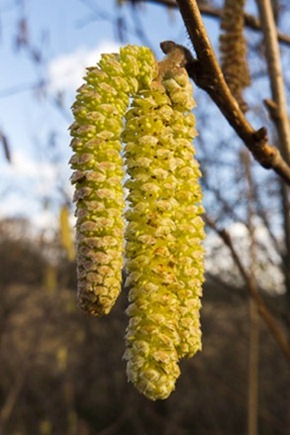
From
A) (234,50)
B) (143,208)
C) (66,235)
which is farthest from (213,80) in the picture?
(66,235)

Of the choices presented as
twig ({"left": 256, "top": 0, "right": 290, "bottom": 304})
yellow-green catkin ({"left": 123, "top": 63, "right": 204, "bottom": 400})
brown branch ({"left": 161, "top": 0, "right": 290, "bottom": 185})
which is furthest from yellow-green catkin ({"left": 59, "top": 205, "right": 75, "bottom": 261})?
yellow-green catkin ({"left": 123, "top": 63, "right": 204, "bottom": 400})

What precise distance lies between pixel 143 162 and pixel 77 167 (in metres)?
0.07

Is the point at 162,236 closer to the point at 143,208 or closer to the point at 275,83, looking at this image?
the point at 143,208

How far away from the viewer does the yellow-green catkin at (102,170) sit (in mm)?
633

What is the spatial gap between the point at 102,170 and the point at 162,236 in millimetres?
94

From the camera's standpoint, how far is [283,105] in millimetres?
1238

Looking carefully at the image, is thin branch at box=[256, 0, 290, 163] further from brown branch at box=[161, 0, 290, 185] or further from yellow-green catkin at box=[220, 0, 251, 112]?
brown branch at box=[161, 0, 290, 185]

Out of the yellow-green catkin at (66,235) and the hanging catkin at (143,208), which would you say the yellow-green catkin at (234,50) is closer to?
the hanging catkin at (143,208)

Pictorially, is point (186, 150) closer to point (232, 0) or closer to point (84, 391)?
point (232, 0)

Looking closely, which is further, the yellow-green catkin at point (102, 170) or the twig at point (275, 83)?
the twig at point (275, 83)

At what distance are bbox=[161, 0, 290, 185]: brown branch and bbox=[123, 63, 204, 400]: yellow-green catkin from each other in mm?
53

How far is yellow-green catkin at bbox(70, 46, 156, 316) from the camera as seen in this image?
63 centimetres

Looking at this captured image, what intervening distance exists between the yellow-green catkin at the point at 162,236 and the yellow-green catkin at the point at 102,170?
0.02 m

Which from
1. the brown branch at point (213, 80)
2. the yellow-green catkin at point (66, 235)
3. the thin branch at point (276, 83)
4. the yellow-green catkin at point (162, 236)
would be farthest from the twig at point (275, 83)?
the yellow-green catkin at point (66, 235)
